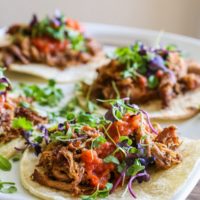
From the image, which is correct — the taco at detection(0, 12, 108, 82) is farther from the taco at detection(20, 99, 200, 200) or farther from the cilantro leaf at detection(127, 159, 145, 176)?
the cilantro leaf at detection(127, 159, 145, 176)

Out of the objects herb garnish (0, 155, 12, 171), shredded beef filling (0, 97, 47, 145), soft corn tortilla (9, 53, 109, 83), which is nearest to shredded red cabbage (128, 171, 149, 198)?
herb garnish (0, 155, 12, 171)

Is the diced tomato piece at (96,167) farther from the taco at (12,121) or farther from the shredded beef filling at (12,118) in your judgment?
the shredded beef filling at (12,118)

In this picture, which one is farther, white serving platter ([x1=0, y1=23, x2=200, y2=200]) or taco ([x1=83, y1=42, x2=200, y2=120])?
taco ([x1=83, y1=42, x2=200, y2=120])

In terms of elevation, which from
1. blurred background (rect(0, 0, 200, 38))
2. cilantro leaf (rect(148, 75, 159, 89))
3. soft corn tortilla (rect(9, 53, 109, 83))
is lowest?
blurred background (rect(0, 0, 200, 38))

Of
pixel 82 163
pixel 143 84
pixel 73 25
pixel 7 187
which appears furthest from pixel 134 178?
pixel 73 25

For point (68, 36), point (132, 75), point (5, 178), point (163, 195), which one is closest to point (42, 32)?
point (68, 36)

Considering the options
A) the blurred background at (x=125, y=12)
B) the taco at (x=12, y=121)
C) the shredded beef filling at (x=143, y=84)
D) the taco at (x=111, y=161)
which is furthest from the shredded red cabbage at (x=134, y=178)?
the blurred background at (x=125, y=12)

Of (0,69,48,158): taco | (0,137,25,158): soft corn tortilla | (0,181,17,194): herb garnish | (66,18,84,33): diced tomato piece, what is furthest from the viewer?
(66,18,84,33): diced tomato piece

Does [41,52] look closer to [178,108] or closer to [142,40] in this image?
[142,40]
